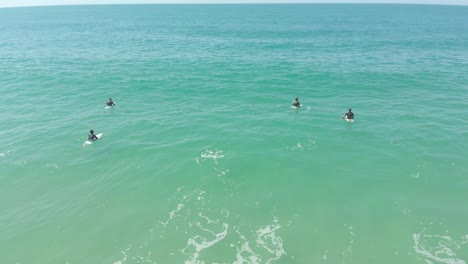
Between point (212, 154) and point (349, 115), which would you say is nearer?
point (212, 154)

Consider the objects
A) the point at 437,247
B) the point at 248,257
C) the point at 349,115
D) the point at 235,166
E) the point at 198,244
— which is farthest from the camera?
the point at 349,115

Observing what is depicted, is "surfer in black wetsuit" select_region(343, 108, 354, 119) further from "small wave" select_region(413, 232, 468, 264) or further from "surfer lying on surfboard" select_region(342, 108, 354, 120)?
"small wave" select_region(413, 232, 468, 264)

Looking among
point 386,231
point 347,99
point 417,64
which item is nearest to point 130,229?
point 386,231

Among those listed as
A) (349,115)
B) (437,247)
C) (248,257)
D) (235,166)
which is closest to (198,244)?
(248,257)

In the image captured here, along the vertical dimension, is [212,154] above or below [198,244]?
above

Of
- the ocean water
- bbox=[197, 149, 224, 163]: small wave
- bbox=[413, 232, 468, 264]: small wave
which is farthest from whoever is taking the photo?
bbox=[197, 149, 224, 163]: small wave

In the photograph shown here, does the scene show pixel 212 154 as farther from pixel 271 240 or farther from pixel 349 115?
pixel 349 115

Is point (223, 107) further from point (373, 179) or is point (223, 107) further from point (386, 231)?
point (386, 231)

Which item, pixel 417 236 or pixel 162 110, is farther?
pixel 162 110

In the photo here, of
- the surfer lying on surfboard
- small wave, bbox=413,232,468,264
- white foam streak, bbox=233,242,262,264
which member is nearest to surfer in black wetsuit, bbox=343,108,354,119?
the surfer lying on surfboard
